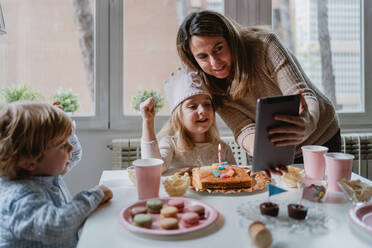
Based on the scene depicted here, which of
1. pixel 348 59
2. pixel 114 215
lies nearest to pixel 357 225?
pixel 114 215

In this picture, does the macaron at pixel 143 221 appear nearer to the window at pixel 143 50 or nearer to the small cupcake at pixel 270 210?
the small cupcake at pixel 270 210

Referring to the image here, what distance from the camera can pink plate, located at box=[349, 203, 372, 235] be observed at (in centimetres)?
78

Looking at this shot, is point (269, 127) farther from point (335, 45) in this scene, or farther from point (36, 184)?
point (335, 45)

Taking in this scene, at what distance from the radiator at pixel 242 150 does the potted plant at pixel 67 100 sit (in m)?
0.38

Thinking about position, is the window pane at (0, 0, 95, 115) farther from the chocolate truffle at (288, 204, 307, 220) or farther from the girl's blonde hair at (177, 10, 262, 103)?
the chocolate truffle at (288, 204, 307, 220)

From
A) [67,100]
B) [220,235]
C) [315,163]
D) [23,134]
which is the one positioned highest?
[67,100]

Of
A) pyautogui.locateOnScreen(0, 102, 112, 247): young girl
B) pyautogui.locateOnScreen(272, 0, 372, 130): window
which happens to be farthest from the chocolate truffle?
pyautogui.locateOnScreen(272, 0, 372, 130): window

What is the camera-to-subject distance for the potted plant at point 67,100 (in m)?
2.39

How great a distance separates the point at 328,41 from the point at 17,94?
93.6 inches

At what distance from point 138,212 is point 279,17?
7.33 ft

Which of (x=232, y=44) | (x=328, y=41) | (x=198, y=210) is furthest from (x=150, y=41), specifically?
(x=198, y=210)

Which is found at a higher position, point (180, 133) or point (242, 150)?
point (180, 133)

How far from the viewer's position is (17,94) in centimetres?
229

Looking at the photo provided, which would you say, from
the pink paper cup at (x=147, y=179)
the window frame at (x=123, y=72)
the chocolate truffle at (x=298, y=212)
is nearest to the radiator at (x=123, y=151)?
the window frame at (x=123, y=72)
